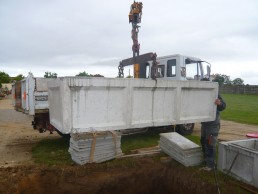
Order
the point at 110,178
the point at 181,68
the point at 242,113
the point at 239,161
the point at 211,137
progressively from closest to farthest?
the point at 110,178 < the point at 239,161 < the point at 211,137 < the point at 181,68 < the point at 242,113

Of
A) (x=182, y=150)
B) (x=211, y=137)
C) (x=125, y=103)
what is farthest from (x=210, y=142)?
(x=125, y=103)

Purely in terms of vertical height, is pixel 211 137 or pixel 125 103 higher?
pixel 125 103

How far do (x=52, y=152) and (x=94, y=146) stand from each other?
193cm

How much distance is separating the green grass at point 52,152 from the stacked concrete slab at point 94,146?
67 centimetres

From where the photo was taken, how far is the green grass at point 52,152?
5773mm

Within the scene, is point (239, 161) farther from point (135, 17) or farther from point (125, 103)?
point (135, 17)

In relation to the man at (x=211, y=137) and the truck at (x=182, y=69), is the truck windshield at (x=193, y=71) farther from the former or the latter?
the man at (x=211, y=137)

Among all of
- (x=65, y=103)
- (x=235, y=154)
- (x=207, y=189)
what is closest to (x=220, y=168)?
(x=235, y=154)

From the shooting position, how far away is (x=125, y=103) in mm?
4438

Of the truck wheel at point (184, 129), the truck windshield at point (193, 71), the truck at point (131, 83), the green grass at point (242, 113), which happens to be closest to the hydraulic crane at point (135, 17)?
the truck at point (131, 83)

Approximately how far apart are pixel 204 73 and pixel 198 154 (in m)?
3.97

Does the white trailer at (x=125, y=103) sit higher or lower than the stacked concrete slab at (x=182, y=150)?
higher

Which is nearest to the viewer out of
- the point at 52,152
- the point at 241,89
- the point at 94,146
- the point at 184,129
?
the point at 94,146

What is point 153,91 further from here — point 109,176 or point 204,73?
point 204,73
